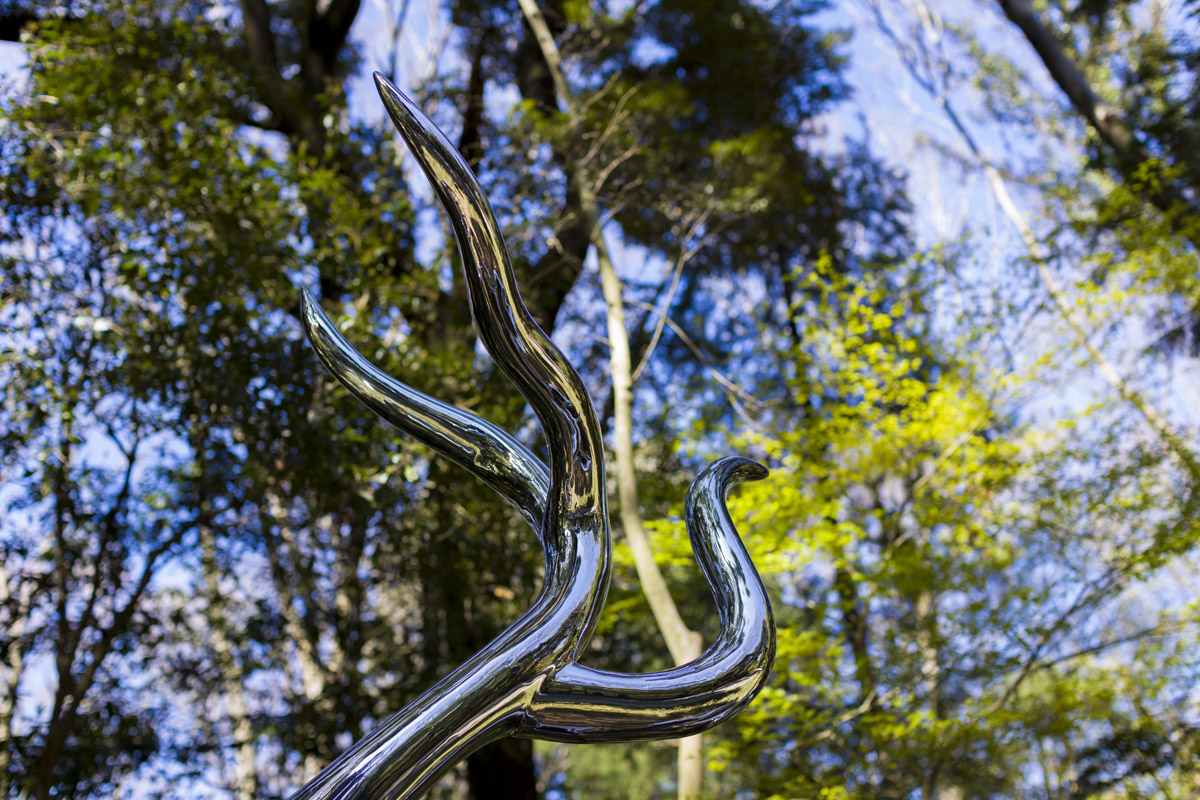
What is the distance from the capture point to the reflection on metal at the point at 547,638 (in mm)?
730

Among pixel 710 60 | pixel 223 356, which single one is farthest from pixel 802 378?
pixel 710 60

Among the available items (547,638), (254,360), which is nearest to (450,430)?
(547,638)

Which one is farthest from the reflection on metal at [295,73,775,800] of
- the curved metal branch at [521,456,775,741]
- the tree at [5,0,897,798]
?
the tree at [5,0,897,798]

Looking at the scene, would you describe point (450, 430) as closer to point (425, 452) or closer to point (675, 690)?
point (675, 690)

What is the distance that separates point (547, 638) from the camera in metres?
0.78

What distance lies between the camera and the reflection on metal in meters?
0.73

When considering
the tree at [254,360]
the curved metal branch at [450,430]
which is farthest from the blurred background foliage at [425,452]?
the curved metal branch at [450,430]

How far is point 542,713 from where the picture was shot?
0.77m

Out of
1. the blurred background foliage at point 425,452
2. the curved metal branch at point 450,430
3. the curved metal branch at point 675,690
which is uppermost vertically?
the blurred background foliage at point 425,452

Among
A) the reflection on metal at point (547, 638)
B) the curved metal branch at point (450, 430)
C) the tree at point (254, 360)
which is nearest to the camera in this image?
the reflection on metal at point (547, 638)

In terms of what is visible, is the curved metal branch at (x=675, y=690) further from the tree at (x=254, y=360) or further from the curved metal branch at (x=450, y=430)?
the tree at (x=254, y=360)

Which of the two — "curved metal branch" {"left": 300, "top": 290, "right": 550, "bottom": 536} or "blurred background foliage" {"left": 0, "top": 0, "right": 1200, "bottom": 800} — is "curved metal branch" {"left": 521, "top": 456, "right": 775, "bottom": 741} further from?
"blurred background foliage" {"left": 0, "top": 0, "right": 1200, "bottom": 800}

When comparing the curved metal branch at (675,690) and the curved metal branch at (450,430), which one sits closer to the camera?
the curved metal branch at (675,690)

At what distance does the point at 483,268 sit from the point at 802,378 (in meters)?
4.28
